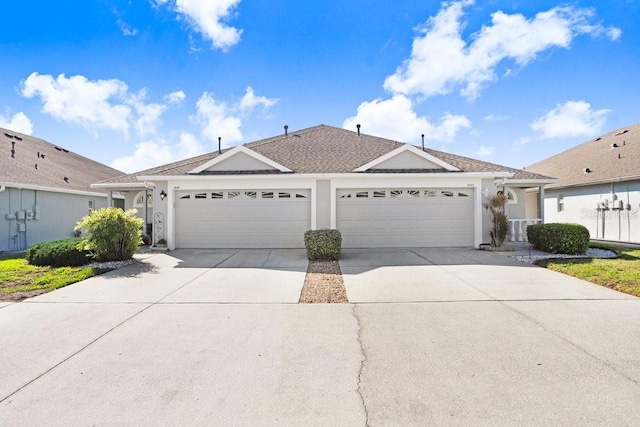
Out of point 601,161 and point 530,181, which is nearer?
point 530,181

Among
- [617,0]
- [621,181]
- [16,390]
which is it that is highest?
[617,0]

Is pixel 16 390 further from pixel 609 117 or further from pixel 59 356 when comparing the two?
pixel 609 117

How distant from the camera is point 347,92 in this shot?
14070mm

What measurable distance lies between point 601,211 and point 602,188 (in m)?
1.08

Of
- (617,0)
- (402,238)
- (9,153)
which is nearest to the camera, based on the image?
(617,0)

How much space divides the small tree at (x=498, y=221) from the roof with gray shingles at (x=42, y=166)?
58.6ft

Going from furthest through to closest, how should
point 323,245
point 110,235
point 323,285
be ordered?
point 323,245 < point 110,235 < point 323,285

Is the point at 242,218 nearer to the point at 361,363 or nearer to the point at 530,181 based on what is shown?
the point at 361,363

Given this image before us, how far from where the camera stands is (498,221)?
432 inches

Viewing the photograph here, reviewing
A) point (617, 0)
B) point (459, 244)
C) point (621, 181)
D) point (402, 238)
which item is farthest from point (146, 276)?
point (621, 181)

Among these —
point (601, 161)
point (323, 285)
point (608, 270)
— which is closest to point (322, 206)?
point (323, 285)

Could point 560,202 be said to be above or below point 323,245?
above

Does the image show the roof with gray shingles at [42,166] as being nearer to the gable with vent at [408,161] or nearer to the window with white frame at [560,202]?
the gable with vent at [408,161]

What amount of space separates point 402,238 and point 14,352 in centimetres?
1027
